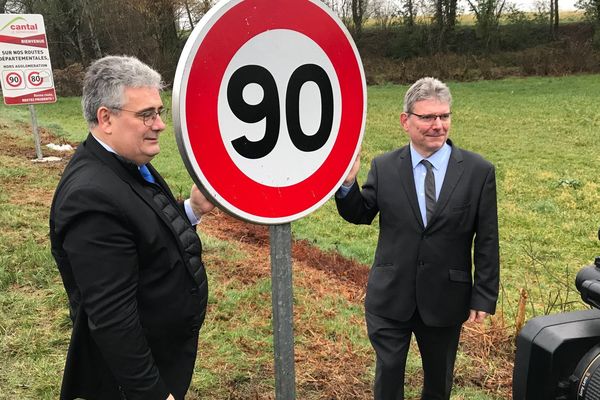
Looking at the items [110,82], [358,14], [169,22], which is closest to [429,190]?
[110,82]

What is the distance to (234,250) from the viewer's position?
5688 mm

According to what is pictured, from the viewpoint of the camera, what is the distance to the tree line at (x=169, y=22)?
33.3m

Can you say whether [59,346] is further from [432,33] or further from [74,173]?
[432,33]

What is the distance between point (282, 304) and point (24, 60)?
1099 cm

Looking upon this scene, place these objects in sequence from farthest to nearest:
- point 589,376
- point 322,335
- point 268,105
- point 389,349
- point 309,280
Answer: point 309,280 < point 322,335 < point 389,349 < point 268,105 < point 589,376

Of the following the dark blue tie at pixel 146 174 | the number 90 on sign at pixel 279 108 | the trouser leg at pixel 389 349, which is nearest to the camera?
the number 90 on sign at pixel 279 108

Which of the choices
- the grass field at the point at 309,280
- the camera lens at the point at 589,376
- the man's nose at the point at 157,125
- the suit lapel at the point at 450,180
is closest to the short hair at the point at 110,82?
the man's nose at the point at 157,125

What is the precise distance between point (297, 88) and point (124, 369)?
1.10 metres

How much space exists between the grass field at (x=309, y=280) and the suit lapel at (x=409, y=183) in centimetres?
124

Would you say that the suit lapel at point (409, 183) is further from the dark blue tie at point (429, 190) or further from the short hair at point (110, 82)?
the short hair at point (110, 82)

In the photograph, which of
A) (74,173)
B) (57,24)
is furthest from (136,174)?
(57,24)

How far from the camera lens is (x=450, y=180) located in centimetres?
257

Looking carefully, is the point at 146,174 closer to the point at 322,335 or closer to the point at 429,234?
the point at 429,234

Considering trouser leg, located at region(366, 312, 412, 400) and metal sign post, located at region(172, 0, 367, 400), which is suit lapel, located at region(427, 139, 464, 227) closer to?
trouser leg, located at region(366, 312, 412, 400)
